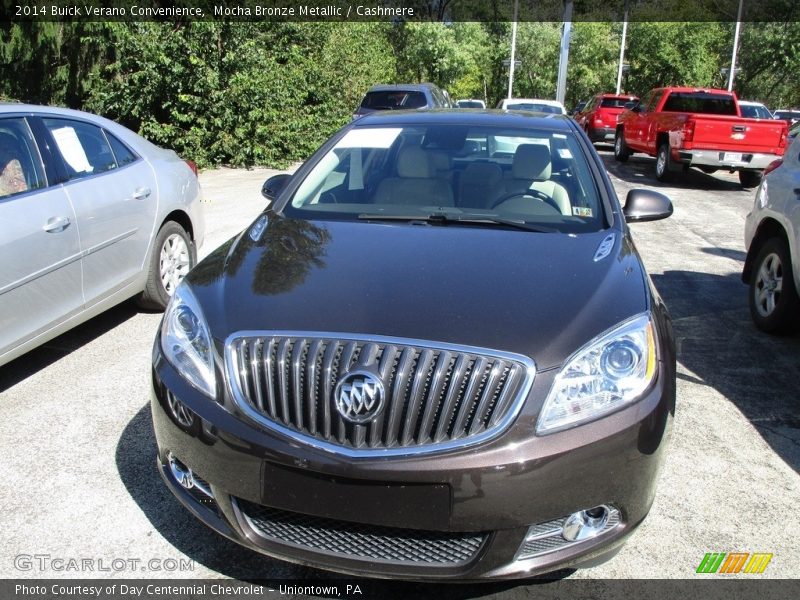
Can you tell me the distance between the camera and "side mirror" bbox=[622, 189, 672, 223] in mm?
4000

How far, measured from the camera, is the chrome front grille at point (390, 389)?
225 centimetres

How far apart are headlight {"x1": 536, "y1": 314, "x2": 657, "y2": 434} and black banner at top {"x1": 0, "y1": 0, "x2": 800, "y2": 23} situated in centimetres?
1269

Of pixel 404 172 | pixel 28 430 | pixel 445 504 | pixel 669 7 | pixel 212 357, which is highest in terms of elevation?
pixel 669 7

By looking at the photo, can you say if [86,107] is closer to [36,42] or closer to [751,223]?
[36,42]

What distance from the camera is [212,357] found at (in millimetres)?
2490

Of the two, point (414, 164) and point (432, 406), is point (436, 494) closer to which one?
point (432, 406)

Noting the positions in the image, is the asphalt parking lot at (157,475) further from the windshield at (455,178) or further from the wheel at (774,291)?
the windshield at (455,178)

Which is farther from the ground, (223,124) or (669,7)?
(669,7)

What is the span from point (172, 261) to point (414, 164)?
8.39 ft

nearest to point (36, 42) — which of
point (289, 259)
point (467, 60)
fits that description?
point (289, 259)

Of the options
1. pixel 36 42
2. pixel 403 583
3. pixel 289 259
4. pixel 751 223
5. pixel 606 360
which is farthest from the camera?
pixel 36 42

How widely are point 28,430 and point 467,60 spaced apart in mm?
46889

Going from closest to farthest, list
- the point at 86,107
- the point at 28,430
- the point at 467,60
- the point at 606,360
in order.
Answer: the point at 606,360 → the point at 28,430 → the point at 86,107 → the point at 467,60

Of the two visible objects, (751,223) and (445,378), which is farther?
(751,223)
